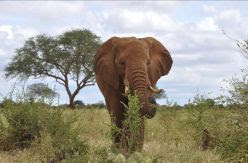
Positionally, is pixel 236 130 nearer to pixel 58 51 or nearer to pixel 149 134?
pixel 149 134

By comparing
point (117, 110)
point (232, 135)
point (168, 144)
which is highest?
point (117, 110)

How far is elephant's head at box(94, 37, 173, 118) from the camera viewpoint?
325 inches

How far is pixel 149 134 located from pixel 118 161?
6935mm

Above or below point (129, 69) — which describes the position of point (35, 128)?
Result: below

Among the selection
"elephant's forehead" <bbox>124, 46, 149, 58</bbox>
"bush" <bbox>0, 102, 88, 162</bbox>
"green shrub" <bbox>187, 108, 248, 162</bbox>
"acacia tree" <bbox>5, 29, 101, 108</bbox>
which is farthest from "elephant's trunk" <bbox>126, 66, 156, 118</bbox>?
"acacia tree" <bbox>5, 29, 101, 108</bbox>

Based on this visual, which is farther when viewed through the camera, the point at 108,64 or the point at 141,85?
the point at 108,64

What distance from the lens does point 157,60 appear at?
31.6ft

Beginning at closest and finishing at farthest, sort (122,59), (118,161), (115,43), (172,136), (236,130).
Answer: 1. (118,161)
2. (236,130)
3. (122,59)
4. (115,43)
5. (172,136)

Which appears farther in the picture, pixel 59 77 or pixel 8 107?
pixel 59 77

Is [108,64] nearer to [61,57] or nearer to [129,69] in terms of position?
[129,69]

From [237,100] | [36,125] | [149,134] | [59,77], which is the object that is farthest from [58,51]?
[237,100]

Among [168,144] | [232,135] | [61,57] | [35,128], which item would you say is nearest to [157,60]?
[168,144]

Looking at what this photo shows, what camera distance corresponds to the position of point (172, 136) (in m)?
10.4

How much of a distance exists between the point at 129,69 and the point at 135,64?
0.42 ft
